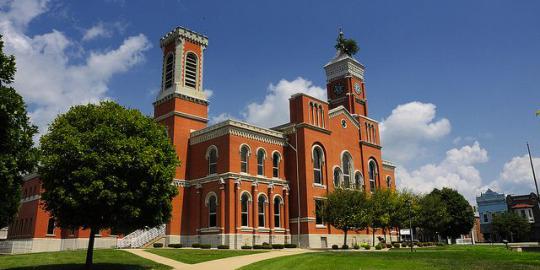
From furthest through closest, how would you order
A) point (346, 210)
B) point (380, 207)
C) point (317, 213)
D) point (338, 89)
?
point (338, 89) → point (380, 207) → point (317, 213) → point (346, 210)

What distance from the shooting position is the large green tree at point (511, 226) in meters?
79.1

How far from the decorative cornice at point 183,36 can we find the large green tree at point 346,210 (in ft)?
83.3

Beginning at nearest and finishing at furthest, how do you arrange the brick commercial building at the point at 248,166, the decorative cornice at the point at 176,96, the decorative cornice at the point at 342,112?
the brick commercial building at the point at 248,166 → the decorative cornice at the point at 176,96 → the decorative cornice at the point at 342,112

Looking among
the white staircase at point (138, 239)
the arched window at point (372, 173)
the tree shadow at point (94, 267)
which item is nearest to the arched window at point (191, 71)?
the white staircase at point (138, 239)

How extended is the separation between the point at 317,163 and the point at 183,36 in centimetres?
2226

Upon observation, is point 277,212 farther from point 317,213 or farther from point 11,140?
point 11,140

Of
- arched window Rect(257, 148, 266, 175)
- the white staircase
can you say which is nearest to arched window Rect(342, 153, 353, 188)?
arched window Rect(257, 148, 266, 175)

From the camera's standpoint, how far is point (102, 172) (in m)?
21.5

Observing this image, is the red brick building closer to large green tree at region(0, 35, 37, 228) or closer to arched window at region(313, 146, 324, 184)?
arched window at region(313, 146, 324, 184)

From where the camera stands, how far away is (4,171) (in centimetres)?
1869

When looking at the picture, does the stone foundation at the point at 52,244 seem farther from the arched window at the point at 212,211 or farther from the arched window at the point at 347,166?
the arched window at the point at 347,166

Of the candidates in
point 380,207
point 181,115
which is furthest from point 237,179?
point 380,207

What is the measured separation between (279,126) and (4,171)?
109 feet

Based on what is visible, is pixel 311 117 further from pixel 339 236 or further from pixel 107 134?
Result: pixel 107 134
